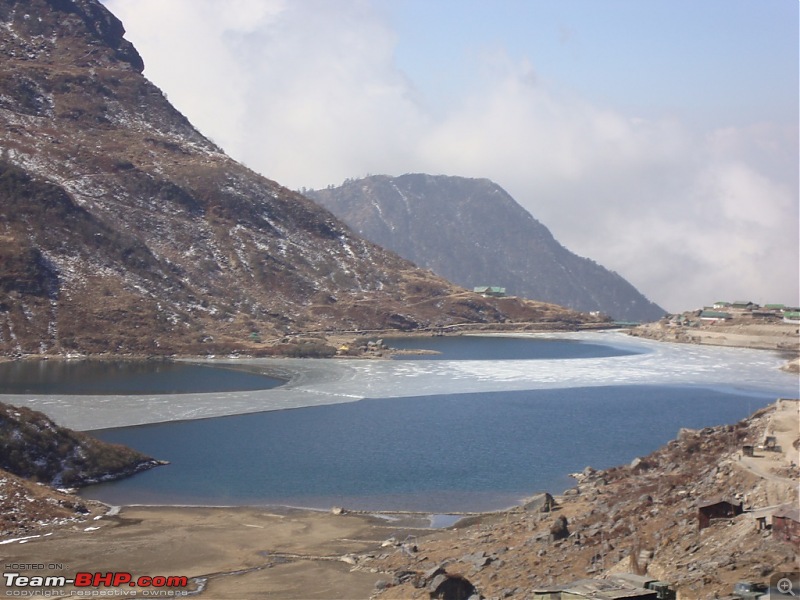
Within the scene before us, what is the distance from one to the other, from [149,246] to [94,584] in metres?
126

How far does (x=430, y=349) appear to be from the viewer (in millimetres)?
136875

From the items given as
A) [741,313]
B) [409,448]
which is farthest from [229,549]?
[741,313]

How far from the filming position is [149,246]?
152m

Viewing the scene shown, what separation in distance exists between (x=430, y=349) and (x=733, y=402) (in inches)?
2351

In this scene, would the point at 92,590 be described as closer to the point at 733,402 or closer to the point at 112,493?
the point at 112,493

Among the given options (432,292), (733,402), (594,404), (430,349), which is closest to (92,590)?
(594,404)

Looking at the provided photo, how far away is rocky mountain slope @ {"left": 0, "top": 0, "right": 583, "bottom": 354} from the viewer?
399ft

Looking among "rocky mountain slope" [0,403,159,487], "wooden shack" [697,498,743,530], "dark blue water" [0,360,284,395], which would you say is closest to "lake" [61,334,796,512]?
"rocky mountain slope" [0,403,159,487]

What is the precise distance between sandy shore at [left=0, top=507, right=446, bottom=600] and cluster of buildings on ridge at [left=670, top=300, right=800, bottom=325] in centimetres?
13400

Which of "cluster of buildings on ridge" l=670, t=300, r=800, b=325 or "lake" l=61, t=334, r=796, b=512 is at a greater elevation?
"cluster of buildings on ridge" l=670, t=300, r=800, b=325

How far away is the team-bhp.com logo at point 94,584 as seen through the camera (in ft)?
96.2

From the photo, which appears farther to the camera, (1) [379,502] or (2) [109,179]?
(2) [109,179]

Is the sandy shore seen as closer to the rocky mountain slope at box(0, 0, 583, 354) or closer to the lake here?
the lake

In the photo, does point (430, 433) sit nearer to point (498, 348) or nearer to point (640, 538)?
point (640, 538)
